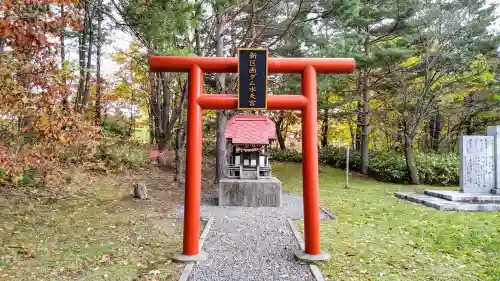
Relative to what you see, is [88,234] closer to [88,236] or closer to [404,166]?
[88,236]

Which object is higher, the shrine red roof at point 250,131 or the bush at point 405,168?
the shrine red roof at point 250,131

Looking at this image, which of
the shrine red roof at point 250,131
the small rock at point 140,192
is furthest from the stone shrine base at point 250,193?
the small rock at point 140,192

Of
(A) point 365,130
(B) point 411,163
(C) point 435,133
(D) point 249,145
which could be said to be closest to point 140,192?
(D) point 249,145

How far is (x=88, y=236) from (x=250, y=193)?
13.6 ft

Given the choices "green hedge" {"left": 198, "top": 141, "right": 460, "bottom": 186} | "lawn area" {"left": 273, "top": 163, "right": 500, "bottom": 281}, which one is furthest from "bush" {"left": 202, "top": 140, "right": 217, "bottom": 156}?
"lawn area" {"left": 273, "top": 163, "right": 500, "bottom": 281}

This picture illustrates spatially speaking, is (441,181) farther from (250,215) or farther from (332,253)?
(332,253)

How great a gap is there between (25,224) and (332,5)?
7.79 m

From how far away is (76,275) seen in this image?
4.12m

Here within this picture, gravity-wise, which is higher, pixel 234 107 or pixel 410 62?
pixel 410 62

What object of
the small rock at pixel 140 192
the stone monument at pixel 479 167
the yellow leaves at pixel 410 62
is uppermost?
the yellow leaves at pixel 410 62

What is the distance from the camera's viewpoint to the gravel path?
430 centimetres

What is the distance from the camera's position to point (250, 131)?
9.27m

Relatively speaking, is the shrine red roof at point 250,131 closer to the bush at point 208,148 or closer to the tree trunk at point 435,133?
the bush at point 208,148

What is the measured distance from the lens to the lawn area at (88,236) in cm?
429
